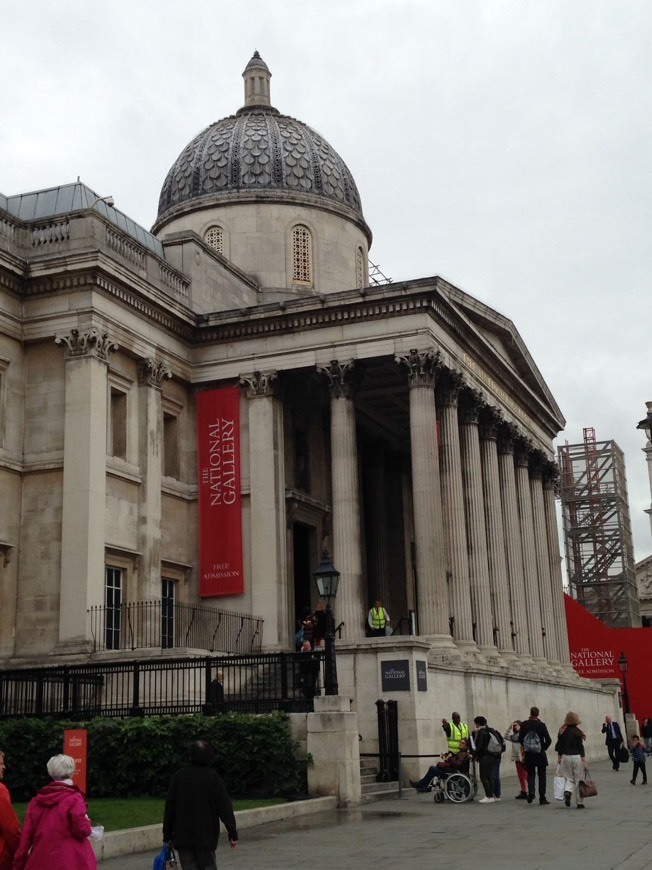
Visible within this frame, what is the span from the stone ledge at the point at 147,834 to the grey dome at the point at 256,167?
27.1 m

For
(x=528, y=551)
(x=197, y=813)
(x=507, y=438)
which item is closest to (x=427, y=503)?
(x=507, y=438)

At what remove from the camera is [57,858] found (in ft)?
25.6

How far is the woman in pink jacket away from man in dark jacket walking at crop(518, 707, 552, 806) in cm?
1346

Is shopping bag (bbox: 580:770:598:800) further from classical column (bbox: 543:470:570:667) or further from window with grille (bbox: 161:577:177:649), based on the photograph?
classical column (bbox: 543:470:570:667)

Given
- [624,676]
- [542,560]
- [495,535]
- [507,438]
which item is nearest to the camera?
[495,535]

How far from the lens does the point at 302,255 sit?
40.9m

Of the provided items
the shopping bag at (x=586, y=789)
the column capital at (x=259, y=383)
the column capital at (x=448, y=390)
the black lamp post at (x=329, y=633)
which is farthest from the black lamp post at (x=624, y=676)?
the black lamp post at (x=329, y=633)

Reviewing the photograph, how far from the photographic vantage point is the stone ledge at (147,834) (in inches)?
547

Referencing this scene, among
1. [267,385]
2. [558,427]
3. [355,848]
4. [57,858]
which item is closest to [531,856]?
[355,848]

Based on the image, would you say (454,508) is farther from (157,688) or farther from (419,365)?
(157,688)

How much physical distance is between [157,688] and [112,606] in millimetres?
7855

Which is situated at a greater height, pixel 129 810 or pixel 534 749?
pixel 534 749

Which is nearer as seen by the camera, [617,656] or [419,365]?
[419,365]

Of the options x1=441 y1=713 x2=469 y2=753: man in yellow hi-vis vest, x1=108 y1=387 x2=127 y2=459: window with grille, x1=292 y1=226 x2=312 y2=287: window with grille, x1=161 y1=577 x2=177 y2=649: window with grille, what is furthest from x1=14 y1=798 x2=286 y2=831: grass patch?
x1=292 y1=226 x2=312 y2=287: window with grille
